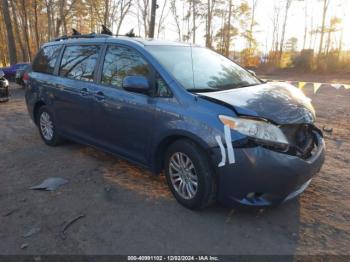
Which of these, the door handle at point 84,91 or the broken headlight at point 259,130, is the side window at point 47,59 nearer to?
the door handle at point 84,91

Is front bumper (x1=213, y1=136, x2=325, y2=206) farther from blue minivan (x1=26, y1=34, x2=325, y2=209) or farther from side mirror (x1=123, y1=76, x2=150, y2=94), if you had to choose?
side mirror (x1=123, y1=76, x2=150, y2=94)

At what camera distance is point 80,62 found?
16.7ft

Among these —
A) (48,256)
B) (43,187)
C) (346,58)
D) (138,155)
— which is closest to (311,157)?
(138,155)

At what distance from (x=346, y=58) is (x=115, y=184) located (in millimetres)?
29616

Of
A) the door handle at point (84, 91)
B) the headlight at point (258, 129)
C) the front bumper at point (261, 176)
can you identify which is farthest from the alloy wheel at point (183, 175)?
the door handle at point (84, 91)

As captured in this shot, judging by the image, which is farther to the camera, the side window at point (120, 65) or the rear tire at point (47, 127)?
the rear tire at point (47, 127)

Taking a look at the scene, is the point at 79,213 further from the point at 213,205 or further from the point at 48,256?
the point at 213,205

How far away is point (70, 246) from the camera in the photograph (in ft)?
10.1

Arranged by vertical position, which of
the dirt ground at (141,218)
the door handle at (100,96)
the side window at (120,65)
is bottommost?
the dirt ground at (141,218)

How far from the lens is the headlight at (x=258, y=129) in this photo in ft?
10.4

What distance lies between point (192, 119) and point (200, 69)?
1.02 meters

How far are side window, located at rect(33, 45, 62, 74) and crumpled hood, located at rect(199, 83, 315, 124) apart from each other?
3.27m

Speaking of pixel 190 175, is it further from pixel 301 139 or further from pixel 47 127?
pixel 47 127

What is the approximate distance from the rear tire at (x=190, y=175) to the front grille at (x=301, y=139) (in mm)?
831
